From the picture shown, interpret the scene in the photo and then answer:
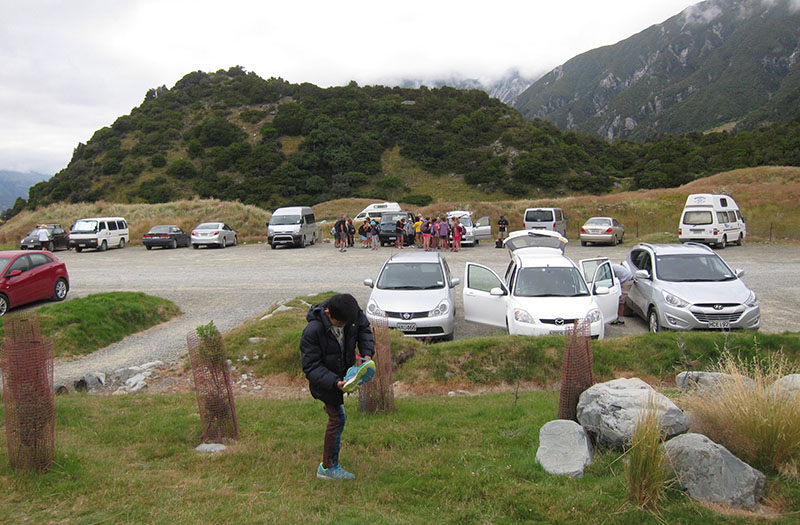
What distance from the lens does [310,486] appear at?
418cm

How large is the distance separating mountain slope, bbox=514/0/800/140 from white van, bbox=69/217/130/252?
357 feet

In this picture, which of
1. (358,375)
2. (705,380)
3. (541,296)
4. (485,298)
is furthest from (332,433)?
(485,298)

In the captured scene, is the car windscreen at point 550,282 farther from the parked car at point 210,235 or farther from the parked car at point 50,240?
the parked car at point 50,240

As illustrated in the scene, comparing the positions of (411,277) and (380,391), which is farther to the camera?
(411,277)

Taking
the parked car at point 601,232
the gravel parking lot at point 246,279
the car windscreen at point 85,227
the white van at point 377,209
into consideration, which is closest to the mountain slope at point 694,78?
the parked car at point 601,232

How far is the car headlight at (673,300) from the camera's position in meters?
9.51

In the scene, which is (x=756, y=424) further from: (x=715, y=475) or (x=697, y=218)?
(x=697, y=218)

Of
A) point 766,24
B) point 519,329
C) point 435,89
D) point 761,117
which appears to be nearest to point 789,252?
point 519,329

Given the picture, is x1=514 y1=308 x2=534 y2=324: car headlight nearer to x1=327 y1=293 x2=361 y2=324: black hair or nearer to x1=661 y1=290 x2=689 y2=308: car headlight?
x1=661 y1=290 x2=689 y2=308: car headlight

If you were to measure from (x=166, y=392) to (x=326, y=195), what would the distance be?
58745mm

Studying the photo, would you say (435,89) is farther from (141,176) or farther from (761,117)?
(761,117)

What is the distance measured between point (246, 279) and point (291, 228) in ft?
37.6

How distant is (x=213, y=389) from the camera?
520 cm

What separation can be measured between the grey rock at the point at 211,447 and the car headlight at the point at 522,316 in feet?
19.2
